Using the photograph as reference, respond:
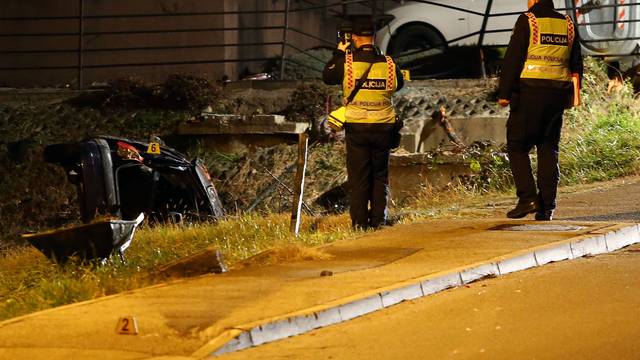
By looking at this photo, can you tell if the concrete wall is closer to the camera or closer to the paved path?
the camera

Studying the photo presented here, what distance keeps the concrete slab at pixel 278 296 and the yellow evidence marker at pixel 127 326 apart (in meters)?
0.06

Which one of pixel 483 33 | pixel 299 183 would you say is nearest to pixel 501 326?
pixel 299 183

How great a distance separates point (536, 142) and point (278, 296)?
437 cm

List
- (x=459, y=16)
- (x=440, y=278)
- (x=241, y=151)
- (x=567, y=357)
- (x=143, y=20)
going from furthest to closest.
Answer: (x=143, y=20) → (x=459, y=16) → (x=241, y=151) → (x=440, y=278) → (x=567, y=357)

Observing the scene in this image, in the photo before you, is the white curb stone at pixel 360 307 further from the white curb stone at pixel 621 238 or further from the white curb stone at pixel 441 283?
the white curb stone at pixel 621 238

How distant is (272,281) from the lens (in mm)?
8961

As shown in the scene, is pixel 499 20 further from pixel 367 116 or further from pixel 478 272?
pixel 478 272

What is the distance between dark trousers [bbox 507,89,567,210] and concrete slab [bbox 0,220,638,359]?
2.97 ft

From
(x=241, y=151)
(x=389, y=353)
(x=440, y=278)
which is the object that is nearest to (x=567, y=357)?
(x=389, y=353)

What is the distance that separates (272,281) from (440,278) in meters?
1.08

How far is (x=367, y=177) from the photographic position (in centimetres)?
1226

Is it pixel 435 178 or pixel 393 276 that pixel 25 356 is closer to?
pixel 393 276

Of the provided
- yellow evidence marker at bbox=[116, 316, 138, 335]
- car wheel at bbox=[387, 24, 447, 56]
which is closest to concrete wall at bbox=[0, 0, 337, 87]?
car wheel at bbox=[387, 24, 447, 56]

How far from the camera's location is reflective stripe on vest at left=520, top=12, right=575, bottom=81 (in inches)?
456
